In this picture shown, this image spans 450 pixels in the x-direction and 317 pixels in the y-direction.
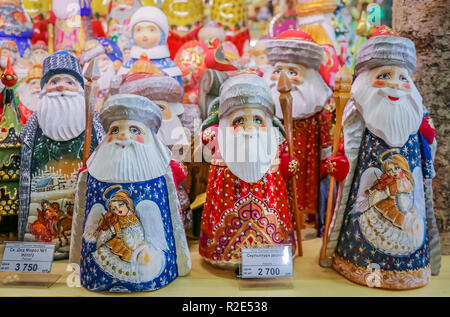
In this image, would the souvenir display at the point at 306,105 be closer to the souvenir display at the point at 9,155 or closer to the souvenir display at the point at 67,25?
the souvenir display at the point at 9,155

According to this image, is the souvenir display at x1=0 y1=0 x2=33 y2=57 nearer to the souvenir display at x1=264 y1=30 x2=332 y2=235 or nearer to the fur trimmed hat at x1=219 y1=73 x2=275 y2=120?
the souvenir display at x1=264 y1=30 x2=332 y2=235

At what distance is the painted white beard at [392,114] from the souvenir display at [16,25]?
288 cm

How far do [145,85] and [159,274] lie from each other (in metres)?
1.01

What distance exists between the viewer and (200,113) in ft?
8.89

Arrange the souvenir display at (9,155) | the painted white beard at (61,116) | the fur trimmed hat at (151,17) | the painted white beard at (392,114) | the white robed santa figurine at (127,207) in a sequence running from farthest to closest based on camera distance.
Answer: the fur trimmed hat at (151,17)
the souvenir display at (9,155)
the painted white beard at (61,116)
the painted white beard at (392,114)
the white robed santa figurine at (127,207)

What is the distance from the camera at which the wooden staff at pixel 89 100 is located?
1.92 meters

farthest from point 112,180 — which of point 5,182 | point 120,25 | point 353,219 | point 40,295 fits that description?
point 120,25

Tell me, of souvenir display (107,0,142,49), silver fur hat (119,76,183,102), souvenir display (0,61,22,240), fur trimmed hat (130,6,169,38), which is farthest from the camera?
souvenir display (107,0,142,49)

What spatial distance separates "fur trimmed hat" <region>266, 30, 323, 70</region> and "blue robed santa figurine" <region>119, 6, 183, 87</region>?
748mm

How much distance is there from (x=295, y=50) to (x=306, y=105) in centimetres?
29

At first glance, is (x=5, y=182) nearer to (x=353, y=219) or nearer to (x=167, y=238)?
(x=167, y=238)

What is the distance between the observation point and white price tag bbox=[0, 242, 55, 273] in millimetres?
1831

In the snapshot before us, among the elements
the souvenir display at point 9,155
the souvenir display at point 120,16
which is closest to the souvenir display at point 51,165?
the souvenir display at point 9,155

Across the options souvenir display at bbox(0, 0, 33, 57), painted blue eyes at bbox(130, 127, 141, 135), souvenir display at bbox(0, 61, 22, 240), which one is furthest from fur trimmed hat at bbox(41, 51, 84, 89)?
souvenir display at bbox(0, 0, 33, 57)
